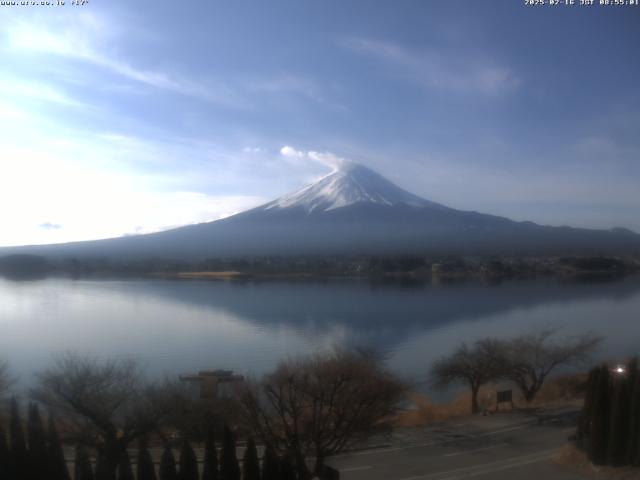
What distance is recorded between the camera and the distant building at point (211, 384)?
5.74m

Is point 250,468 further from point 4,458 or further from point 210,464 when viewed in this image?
point 4,458

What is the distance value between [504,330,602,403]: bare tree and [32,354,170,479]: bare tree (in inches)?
179

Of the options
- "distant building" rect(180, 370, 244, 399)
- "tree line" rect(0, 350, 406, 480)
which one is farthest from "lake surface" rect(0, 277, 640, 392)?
"tree line" rect(0, 350, 406, 480)

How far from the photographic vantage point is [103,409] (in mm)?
4449

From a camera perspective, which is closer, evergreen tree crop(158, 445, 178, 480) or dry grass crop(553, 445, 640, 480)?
evergreen tree crop(158, 445, 178, 480)

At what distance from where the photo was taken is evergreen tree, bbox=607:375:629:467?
13.7 feet

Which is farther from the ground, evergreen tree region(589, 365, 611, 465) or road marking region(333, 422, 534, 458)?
evergreen tree region(589, 365, 611, 465)

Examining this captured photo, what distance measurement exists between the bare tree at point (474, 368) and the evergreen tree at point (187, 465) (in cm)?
419

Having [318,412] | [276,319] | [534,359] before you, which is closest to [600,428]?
[318,412]

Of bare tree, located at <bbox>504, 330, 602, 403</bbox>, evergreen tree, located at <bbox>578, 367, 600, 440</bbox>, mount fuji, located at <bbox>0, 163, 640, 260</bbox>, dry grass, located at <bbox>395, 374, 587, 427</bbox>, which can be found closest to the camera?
evergreen tree, located at <bbox>578, 367, 600, 440</bbox>

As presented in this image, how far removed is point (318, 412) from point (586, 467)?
1.96 metres

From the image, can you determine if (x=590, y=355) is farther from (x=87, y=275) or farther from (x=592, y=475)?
(x=87, y=275)

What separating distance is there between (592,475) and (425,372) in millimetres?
4859

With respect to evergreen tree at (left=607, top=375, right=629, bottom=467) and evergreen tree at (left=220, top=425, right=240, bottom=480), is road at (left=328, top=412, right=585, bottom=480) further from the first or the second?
evergreen tree at (left=220, top=425, right=240, bottom=480)
